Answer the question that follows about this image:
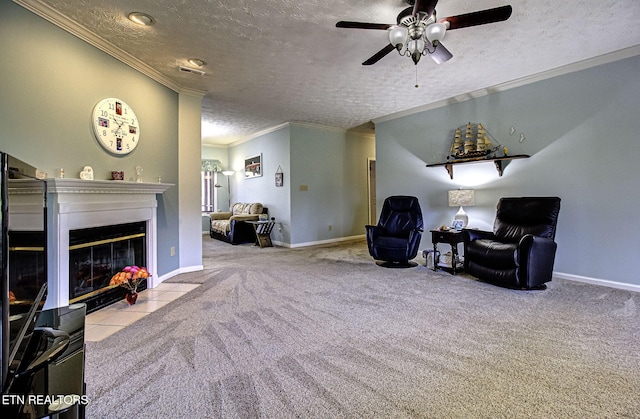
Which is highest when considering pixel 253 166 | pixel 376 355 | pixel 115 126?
pixel 253 166

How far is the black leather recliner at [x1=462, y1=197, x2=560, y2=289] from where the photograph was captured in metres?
3.26

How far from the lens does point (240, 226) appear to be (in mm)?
6863

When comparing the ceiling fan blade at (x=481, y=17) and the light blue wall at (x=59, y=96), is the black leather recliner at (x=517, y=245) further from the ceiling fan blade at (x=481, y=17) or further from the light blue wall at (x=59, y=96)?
the light blue wall at (x=59, y=96)

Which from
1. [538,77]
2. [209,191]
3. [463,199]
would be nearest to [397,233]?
[463,199]

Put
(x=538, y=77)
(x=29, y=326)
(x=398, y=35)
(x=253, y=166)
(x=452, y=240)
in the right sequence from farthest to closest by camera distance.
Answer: (x=253, y=166) → (x=452, y=240) → (x=538, y=77) → (x=398, y=35) → (x=29, y=326)

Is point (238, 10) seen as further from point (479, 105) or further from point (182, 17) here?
point (479, 105)

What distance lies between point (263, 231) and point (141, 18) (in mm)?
4549

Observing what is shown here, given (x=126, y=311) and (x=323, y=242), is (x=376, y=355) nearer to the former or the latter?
(x=126, y=311)

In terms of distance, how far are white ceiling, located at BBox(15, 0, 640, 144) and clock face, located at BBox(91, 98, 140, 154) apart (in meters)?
0.54

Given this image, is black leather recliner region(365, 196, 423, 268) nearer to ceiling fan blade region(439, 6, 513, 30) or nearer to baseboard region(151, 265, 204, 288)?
baseboard region(151, 265, 204, 288)

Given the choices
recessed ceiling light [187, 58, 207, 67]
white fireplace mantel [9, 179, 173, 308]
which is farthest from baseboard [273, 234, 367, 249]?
recessed ceiling light [187, 58, 207, 67]

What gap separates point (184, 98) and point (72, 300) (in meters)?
2.83

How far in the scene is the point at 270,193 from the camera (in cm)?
710

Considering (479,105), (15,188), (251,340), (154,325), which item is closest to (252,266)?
(154,325)
